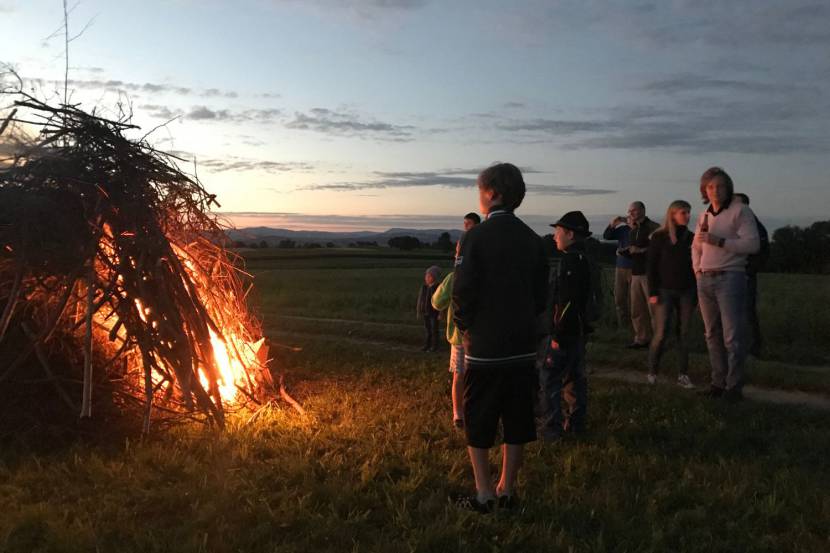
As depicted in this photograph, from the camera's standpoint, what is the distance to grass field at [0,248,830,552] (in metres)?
3.79

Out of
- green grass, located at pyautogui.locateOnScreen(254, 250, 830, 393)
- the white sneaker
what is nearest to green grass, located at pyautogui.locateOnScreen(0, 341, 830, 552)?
the white sneaker

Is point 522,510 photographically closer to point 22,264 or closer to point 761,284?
point 22,264

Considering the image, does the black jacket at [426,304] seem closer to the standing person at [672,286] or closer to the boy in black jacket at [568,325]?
the standing person at [672,286]

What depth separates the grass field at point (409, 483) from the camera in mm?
3787

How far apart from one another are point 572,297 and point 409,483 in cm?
222

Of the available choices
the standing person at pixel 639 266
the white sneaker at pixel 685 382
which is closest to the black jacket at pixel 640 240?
the standing person at pixel 639 266

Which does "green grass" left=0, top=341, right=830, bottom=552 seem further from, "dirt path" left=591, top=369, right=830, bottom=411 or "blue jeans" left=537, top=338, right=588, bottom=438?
"dirt path" left=591, top=369, right=830, bottom=411

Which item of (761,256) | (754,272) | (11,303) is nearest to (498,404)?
(11,303)

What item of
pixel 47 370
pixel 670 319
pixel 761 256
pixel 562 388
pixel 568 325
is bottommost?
pixel 562 388

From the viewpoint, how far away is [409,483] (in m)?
4.47

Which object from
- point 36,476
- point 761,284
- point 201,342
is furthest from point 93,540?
point 761,284

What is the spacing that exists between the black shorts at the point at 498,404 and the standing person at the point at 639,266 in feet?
21.4

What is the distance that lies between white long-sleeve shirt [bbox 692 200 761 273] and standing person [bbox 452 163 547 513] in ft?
11.6

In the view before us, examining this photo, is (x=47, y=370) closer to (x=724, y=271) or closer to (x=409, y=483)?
(x=409, y=483)
